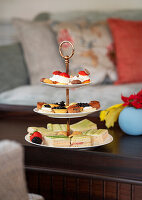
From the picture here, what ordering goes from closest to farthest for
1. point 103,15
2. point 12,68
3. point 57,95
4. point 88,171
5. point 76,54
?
1. point 88,171
2. point 57,95
3. point 12,68
4. point 76,54
5. point 103,15

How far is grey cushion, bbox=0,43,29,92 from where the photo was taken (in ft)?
9.02

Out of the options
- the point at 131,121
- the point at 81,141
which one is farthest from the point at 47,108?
the point at 131,121

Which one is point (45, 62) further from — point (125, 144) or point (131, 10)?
point (125, 144)

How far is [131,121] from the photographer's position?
157 centimetres

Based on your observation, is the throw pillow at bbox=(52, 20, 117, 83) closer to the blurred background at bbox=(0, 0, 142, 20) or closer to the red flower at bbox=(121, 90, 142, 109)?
the blurred background at bbox=(0, 0, 142, 20)

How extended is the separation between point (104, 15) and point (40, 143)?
89.3 inches

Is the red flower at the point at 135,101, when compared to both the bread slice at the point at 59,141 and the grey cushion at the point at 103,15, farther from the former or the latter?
the grey cushion at the point at 103,15

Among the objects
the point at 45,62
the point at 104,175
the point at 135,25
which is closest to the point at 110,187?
the point at 104,175

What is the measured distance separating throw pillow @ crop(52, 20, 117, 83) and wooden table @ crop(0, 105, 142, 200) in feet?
4.75

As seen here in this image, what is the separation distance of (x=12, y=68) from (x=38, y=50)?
26 centimetres

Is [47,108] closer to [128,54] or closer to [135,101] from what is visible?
[135,101]

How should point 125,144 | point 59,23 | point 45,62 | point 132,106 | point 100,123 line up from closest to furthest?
point 125,144 → point 132,106 → point 100,123 → point 45,62 → point 59,23

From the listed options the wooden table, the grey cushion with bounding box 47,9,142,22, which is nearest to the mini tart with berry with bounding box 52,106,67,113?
the wooden table

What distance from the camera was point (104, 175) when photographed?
130 cm
